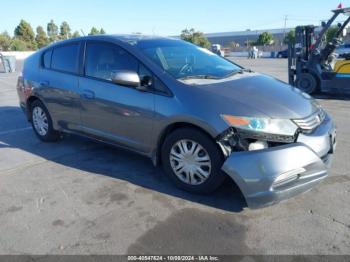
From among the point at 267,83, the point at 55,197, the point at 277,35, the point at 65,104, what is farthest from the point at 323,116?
the point at 277,35

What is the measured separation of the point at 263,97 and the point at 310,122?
0.51 metres

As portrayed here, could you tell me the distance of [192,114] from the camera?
3.27m

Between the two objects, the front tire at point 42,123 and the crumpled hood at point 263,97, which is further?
the front tire at point 42,123

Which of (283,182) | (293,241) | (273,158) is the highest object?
(273,158)

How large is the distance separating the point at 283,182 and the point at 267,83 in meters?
1.39

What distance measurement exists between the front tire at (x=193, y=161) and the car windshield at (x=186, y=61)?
701 mm

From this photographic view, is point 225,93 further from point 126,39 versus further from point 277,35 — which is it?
point 277,35

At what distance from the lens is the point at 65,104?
15.5 ft

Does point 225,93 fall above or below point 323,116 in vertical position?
above

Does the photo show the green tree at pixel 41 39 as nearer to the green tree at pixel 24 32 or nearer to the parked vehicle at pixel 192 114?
the green tree at pixel 24 32

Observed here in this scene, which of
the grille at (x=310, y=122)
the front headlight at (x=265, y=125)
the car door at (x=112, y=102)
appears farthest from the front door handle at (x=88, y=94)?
the grille at (x=310, y=122)

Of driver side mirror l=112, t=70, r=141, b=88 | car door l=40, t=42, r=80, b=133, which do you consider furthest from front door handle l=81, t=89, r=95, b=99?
driver side mirror l=112, t=70, r=141, b=88

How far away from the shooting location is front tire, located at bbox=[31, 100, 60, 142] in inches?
210

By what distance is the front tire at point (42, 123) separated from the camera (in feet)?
17.5
